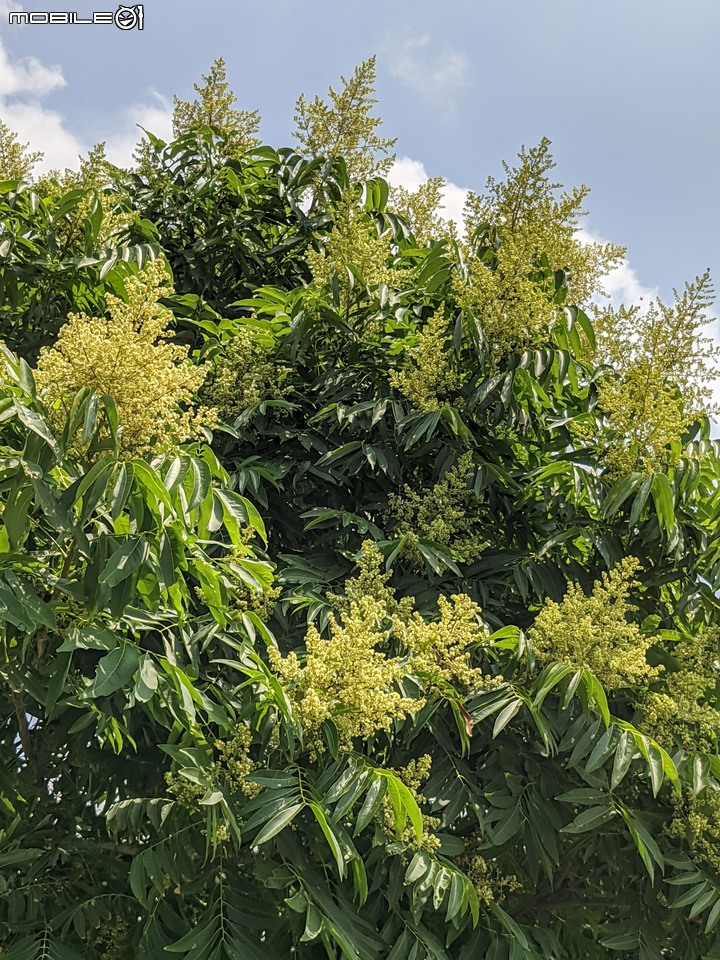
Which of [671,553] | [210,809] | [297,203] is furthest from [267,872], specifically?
[297,203]

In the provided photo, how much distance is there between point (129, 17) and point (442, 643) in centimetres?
293

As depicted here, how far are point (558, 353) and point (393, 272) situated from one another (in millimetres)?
633

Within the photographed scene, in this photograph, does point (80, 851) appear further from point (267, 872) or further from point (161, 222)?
point (161, 222)

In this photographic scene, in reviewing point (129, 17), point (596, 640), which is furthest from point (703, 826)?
point (129, 17)

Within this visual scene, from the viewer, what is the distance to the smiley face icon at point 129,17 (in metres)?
3.89

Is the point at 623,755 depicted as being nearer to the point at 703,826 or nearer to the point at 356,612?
the point at 703,826

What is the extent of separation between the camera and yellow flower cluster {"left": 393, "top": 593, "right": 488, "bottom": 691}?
242 centimetres

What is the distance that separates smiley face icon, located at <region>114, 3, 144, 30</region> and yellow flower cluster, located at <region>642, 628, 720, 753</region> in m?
3.13

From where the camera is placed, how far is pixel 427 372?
122 inches

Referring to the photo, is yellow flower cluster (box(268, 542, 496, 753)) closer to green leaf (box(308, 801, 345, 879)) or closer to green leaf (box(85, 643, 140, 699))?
green leaf (box(308, 801, 345, 879))

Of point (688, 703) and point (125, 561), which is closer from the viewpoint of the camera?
point (125, 561)

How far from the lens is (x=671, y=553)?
3.03 m

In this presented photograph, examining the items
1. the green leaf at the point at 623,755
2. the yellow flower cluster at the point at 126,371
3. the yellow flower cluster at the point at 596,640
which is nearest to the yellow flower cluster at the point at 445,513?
the yellow flower cluster at the point at 596,640

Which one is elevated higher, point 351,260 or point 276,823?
point 351,260
